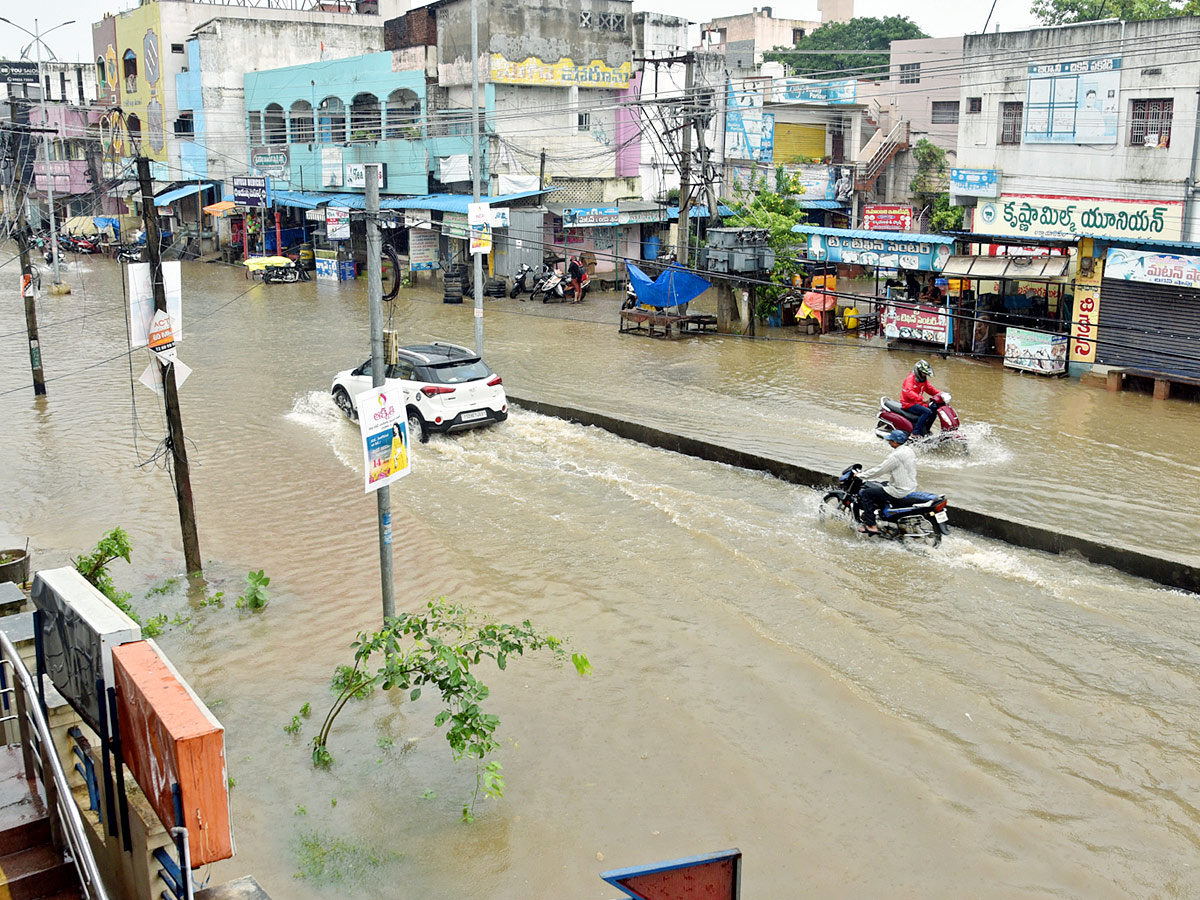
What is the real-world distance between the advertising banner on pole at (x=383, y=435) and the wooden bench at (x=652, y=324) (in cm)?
1868

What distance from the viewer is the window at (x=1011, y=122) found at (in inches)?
1063

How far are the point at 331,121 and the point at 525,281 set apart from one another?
49.7ft

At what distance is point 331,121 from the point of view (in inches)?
1768

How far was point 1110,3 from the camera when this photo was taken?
47000mm

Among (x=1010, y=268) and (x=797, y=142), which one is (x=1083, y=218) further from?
(x=797, y=142)

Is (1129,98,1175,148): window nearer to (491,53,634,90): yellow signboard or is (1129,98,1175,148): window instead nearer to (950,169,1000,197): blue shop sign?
(950,169,1000,197): blue shop sign

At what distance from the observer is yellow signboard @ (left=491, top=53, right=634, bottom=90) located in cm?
3809

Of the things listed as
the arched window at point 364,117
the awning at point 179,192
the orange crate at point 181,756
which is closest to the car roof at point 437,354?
the orange crate at point 181,756

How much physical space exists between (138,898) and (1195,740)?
7354mm

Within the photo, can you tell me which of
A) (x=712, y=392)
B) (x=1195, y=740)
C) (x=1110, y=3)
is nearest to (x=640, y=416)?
(x=712, y=392)

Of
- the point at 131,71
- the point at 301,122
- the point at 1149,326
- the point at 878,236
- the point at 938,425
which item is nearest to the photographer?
the point at 938,425

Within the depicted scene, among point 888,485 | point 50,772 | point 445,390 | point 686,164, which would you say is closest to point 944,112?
point 686,164

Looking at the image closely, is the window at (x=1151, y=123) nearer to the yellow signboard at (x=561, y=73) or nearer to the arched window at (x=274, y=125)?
the yellow signboard at (x=561, y=73)

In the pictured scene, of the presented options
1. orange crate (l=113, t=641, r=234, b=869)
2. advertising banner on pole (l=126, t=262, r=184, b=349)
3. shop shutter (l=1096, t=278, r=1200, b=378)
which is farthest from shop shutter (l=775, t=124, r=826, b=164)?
orange crate (l=113, t=641, r=234, b=869)
